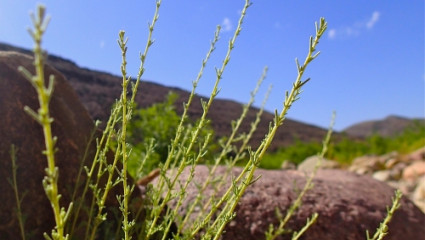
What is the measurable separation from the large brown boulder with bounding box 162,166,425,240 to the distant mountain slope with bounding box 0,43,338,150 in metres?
7.03

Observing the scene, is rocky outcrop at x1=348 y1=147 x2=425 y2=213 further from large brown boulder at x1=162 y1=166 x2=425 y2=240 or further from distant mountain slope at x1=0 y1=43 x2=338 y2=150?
large brown boulder at x1=162 y1=166 x2=425 y2=240

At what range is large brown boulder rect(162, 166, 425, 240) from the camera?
312cm

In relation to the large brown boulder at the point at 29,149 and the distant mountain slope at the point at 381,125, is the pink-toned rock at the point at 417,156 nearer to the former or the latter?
the large brown boulder at the point at 29,149

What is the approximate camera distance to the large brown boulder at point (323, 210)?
123 inches

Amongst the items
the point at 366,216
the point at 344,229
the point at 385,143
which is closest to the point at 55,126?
the point at 344,229

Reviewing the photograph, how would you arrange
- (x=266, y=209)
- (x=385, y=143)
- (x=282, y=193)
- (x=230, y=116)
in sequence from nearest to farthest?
(x=266, y=209), (x=282, y=193), (x=385, y=143), (x=230, y=116)

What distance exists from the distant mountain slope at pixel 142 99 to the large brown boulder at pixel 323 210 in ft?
23.1

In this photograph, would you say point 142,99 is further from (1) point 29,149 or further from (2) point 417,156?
(1) point 29,149

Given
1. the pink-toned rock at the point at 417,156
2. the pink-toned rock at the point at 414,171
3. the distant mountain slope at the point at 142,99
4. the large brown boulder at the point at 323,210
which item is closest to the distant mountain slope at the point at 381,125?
the distant mountain slope at the point at 142,99

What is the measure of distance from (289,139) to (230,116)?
95.2 inches

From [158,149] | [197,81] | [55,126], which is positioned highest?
[197,81]

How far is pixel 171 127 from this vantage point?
6.21 m

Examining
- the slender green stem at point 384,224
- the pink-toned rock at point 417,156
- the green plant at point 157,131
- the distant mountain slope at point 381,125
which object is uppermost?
the distant mountain slope at point 381,125

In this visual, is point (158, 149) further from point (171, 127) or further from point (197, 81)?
point (197, 81)
